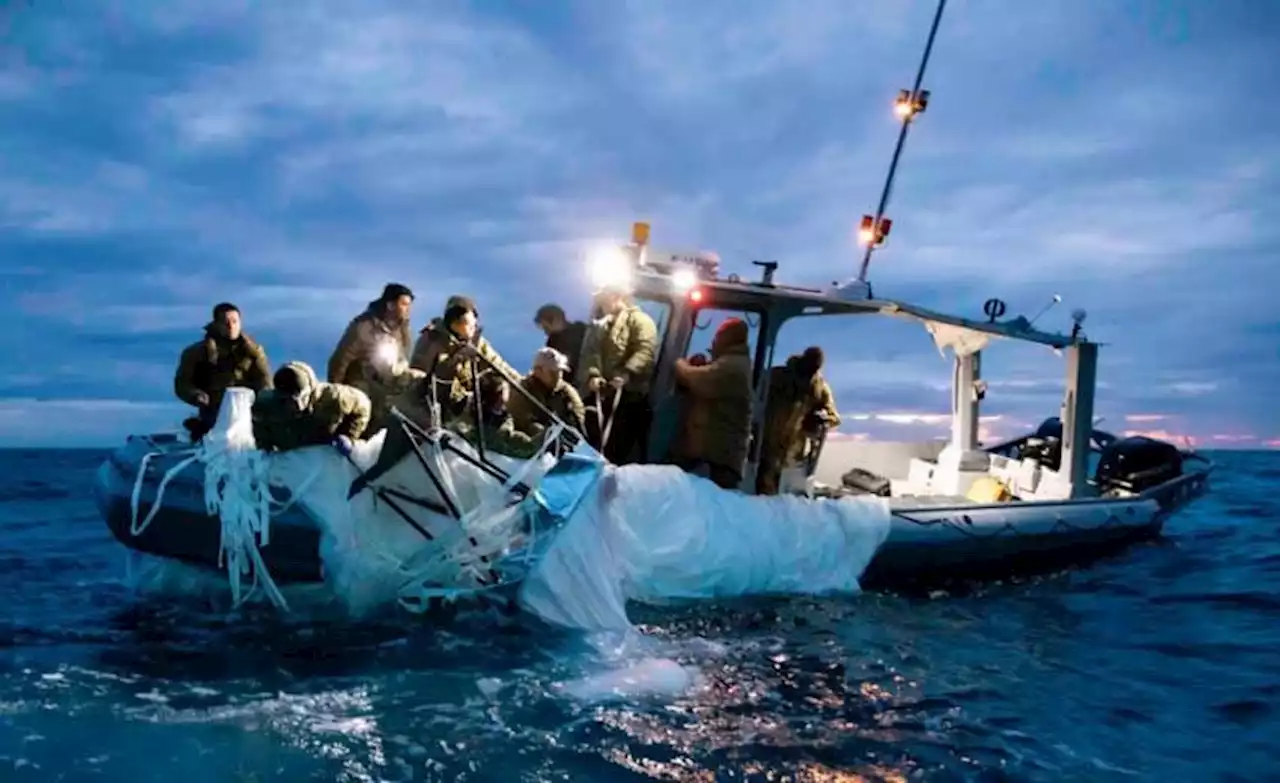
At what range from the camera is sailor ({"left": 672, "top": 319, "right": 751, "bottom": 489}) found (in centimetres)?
793

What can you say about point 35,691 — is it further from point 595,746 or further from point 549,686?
point 595,746

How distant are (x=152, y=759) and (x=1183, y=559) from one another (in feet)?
34.1

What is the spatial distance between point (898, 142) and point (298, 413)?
6.39 m

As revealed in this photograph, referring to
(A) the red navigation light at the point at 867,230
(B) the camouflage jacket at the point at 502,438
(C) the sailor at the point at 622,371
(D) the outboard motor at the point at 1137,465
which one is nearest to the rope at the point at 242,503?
(B) the camouflage jacket at the point at 502,438

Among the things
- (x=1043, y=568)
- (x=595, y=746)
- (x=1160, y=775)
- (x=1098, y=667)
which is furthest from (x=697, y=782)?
(x=1043, y=568)

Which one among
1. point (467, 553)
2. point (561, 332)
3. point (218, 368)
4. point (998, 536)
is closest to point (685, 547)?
point (467, 553)

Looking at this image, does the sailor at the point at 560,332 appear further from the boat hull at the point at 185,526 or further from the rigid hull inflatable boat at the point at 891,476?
the boat hull at the point at 185,526

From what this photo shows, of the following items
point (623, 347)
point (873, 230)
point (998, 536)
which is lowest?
point (998, 536)

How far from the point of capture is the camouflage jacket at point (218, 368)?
7.57 m

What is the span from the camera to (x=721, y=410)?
315 inches

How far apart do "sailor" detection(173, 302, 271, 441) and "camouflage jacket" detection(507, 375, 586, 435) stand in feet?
6.48

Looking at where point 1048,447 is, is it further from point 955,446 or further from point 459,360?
point 459,360

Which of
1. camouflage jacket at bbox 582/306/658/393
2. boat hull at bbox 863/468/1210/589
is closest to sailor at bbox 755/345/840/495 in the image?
boat hull at bbox 863/468/1210/589

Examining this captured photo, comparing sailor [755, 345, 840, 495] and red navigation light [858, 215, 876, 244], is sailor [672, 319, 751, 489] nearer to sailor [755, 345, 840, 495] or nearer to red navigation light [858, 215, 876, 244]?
sailor [755, 345, 840, 495]
